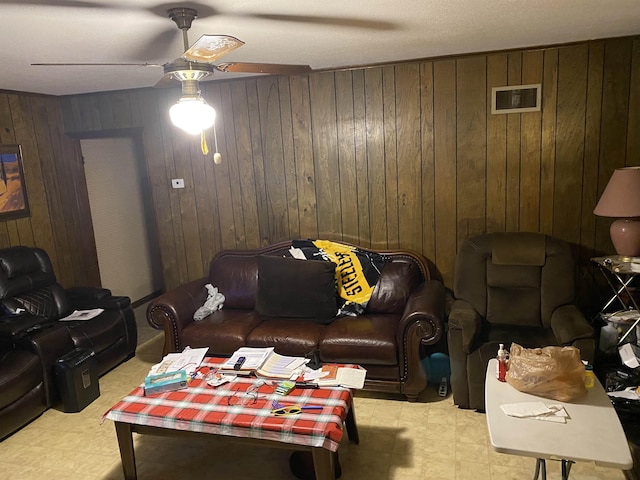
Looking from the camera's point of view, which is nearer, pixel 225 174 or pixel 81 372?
pixel 81 372

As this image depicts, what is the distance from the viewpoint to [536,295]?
3227mm

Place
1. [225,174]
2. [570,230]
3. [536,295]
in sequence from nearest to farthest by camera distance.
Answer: [536,295]
[570,230]
[225,174]

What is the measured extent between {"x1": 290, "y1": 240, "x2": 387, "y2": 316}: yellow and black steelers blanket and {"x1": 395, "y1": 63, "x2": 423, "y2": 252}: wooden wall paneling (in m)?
0.31

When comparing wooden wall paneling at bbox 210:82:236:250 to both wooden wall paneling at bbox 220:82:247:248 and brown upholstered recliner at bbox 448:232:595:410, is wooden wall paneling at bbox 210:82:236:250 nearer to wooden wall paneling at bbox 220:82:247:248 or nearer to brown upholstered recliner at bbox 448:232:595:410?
wooden wall paneling at bbox 220:82:247:248

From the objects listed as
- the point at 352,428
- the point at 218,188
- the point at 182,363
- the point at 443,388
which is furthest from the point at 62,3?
the point at 443,388

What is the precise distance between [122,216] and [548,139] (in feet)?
14.2

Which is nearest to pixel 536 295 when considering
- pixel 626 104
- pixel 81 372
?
pixel 626 104

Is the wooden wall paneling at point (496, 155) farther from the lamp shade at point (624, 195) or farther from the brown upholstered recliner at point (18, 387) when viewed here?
the brown upholstered recliner at point (18, 387)

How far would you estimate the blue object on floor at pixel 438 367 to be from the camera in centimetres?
324

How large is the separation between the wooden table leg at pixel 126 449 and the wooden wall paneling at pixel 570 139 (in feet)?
9.95

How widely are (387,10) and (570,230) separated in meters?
2.15

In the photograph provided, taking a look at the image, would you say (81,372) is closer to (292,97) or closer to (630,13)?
(292,97)

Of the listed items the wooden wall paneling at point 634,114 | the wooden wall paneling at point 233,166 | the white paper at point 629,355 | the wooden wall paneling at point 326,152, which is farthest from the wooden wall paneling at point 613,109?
the wooden wall paneling at point 233,166

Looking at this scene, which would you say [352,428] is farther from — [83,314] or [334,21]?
[83,314]
